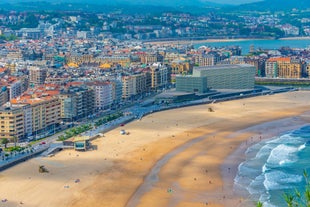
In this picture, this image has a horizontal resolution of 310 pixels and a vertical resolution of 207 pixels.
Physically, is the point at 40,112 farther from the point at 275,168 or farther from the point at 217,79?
the point at 217,79

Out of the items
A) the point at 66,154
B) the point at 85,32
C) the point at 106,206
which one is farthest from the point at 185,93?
the point at 85,32

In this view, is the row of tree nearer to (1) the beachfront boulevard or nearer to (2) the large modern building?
(1) the beachfront boulevard

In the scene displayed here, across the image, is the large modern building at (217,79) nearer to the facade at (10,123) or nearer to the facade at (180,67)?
the facade at (180,67)

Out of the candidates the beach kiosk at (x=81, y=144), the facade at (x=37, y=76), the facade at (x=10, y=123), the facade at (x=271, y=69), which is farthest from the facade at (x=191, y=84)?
the beach kiosk at (x=81, y=144)

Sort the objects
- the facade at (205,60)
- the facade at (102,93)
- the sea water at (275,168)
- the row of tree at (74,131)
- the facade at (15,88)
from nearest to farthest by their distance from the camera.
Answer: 1. the sea water at (275,168)
2. the row of tree at (74,131)
3. the facade at (102,93)
4. the facade at (15,88)
5. the facade at (205,60)

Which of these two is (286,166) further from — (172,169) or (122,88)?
(122,88)
